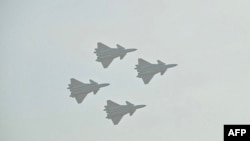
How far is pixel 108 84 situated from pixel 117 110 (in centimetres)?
578

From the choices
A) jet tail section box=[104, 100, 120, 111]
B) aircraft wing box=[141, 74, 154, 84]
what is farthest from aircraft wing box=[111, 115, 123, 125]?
aircraft wing box=[141, 74, 154, 84]

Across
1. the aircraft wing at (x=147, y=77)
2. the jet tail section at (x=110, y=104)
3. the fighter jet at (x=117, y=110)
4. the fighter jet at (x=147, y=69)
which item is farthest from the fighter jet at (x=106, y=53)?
the fighter jet at (x=117, y=110)

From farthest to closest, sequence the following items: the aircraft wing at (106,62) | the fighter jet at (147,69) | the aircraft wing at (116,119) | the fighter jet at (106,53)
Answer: the aircraft wing at (116,119) → the aircraft wing at (106,62) → the fighter jet at (106,53) → the fighter jet at (147,69)

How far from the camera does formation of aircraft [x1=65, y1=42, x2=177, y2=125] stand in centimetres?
15450

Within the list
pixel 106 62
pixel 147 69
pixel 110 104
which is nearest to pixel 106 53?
pixel 106 62

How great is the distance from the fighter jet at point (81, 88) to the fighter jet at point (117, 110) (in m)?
4.37

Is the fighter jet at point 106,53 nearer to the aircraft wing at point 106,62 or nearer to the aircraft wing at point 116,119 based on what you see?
the aircraft wing at point 106,62

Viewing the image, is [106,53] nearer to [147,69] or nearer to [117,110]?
[147,69]

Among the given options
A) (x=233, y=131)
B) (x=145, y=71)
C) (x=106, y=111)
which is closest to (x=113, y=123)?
(x=106, y=111)

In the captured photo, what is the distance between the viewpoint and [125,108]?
157750mm

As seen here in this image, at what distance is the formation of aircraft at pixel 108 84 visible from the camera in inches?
6083

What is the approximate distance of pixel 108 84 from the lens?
158 meters

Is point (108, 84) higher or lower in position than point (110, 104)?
higher

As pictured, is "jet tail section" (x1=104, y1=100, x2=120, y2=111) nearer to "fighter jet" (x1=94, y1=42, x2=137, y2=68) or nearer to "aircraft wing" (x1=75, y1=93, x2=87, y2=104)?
"aircraft wing" (x1=75, y1=93, x2=87, y2=104)
